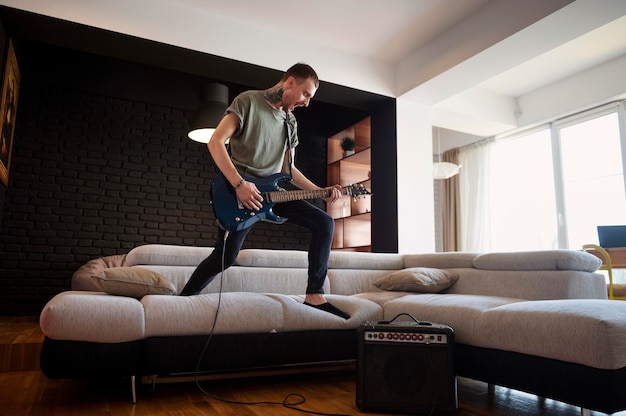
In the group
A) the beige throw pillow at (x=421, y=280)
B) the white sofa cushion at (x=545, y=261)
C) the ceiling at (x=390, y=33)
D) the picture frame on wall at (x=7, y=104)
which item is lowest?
the beige throw pillow at (x=421, y=280)

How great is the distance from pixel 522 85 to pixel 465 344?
4.75m

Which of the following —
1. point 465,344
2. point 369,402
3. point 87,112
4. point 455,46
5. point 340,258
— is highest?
point 455,46

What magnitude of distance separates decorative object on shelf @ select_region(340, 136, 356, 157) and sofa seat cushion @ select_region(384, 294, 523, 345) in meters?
3.45

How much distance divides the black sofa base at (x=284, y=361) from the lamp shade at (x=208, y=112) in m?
2.66

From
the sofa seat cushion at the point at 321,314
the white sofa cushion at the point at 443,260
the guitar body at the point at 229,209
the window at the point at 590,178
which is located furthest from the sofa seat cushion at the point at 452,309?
the window at the point at 590,178

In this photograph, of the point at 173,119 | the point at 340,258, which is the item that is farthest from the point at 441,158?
the point at 340,258

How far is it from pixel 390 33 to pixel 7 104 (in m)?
3.37

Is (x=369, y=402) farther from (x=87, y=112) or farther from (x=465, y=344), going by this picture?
(x=87, y=112)

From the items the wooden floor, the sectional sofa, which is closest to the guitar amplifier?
the wooden floor

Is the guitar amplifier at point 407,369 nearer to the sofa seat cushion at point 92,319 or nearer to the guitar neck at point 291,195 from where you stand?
the guitar neck at point 291,195

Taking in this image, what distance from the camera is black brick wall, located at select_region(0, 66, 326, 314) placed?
480 centimetres

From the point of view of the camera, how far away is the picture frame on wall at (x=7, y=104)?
12.0 feet

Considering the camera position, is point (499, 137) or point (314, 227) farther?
point (499, 137)

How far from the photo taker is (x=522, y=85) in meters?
5.81
